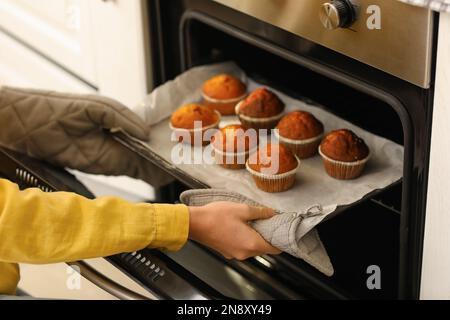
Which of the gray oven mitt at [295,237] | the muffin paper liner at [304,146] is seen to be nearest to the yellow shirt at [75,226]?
the gray oven mitt at [295,237]

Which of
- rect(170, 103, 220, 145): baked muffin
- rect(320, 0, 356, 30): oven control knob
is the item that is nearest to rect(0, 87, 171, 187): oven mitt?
rect(170, 103, 220, 145): baked muffin

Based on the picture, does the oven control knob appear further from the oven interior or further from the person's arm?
the person's arm

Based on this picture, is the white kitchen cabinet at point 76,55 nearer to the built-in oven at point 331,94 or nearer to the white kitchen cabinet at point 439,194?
the built-in oven at point 331,94

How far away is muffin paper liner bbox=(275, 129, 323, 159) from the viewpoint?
138cm

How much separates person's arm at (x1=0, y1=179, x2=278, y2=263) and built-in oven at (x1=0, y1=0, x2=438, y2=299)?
2.2 inches

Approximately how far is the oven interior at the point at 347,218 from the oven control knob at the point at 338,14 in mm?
97

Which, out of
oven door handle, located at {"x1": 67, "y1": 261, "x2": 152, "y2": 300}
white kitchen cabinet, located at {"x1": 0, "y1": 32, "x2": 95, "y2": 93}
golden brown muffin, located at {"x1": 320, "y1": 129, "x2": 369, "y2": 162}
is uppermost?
golden brown muffin, located at {"x1": 320, "y1": 129, "x2": 369, "y2": 162}

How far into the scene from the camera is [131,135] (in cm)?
141

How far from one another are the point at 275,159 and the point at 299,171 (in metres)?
0.08

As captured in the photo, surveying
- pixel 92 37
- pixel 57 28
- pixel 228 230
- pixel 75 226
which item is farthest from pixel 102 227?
pixel 57 28

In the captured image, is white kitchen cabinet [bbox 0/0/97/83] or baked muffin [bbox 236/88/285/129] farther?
white kitchen cabinet [bbox 0/0/97/83]

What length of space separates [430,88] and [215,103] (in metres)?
0.52

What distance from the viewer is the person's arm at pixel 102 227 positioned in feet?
3.44

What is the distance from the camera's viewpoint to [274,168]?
127 centimetres
